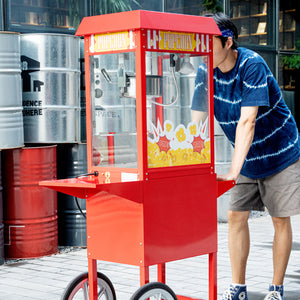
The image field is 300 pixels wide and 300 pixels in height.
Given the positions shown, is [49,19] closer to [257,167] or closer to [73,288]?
[257,167]

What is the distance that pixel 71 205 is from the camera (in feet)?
21.0

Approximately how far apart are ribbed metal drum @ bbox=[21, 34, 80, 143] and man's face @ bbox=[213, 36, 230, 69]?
7.58ft

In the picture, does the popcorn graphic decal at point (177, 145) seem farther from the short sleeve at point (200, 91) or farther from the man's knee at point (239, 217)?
the man's knee at point (239, 217)

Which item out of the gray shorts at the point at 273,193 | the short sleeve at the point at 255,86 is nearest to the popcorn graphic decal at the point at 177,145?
the short sleeve at the point at 255,86

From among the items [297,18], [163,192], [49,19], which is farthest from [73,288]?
[297,18]

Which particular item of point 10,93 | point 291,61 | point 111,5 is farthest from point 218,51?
point 291,61

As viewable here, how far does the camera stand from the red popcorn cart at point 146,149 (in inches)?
137

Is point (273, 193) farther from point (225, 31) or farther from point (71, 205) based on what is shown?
point (71, 205)

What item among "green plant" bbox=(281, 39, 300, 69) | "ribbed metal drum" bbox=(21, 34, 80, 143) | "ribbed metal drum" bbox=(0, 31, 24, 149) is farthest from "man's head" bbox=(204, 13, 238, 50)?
"green plant" bbox=(281, 39, 300, 69)

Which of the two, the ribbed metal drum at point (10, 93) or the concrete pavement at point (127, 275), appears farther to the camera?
the ribbed metal drum at point (10, 93)

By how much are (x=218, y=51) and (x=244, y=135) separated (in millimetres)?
490

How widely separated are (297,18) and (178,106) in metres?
7.06

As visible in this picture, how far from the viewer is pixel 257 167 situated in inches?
170

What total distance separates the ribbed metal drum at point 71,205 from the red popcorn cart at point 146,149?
249 centimetres
